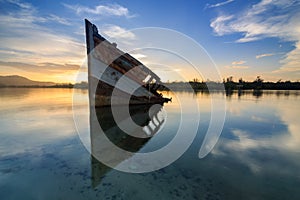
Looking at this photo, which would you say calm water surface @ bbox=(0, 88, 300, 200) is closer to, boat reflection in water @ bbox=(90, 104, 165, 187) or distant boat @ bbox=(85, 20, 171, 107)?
boat reflection in water @ bbox=(90, 104, 165, 187)

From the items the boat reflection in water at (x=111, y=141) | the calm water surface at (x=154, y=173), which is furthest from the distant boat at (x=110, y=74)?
the calm water surface at (x=154, y=173)

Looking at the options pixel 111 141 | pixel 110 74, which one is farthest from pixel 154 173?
pixel 110 74

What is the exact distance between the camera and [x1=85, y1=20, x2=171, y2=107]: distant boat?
37.0 ft

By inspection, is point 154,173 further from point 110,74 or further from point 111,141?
point 110,74

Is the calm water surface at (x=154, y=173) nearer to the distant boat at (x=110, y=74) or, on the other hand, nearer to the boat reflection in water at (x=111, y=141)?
the boat reflection in water at (x=111, y=141)

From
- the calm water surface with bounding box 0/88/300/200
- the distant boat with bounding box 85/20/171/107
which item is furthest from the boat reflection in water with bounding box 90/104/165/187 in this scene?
the distant boat with bounding box 85/20/171/107

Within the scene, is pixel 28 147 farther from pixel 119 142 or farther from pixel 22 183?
pixel 119 142

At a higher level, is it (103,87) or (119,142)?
(103,87)

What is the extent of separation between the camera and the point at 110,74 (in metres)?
12.6

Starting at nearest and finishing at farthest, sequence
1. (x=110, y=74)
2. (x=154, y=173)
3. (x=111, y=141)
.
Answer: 1. (x=154, y=173)
2. (x=111, y=141)
3. (x=110, y=74)

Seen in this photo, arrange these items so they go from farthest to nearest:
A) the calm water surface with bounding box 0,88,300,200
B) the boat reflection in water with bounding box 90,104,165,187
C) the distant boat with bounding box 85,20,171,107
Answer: the distant boat with bounding box 85,20,171,107 → the boat reflection in water with bounding box 90,104,165,187 → the calm water surface with bounding box 0,88,300,200

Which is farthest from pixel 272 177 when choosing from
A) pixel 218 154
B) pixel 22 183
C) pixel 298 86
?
pixel 298 86

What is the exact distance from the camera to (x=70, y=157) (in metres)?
5.11

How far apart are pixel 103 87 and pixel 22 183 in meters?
9.34
